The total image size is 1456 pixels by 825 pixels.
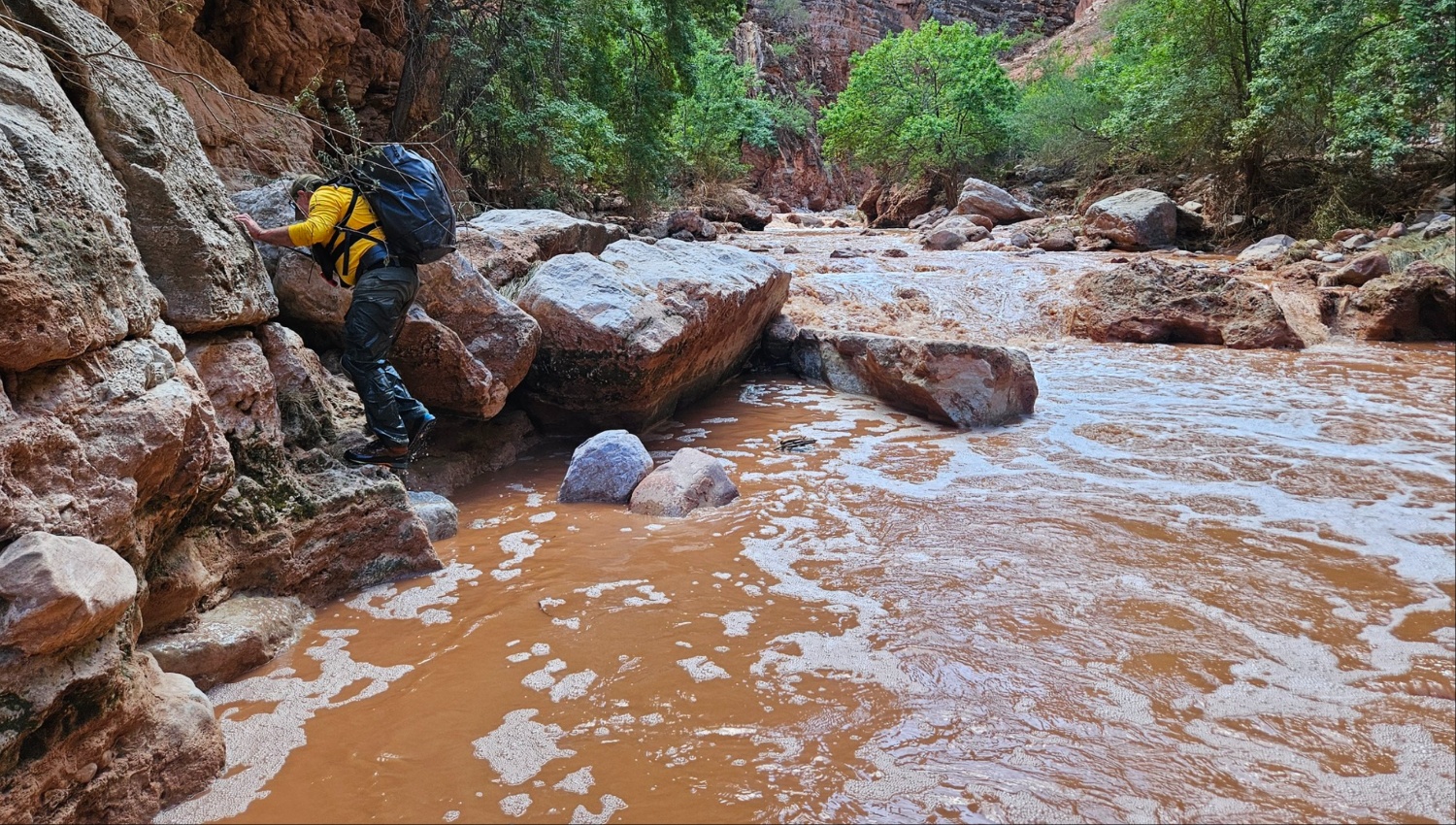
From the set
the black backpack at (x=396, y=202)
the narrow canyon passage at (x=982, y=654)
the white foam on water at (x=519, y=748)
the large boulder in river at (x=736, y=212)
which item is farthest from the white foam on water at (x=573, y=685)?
the large boulder in river at (x=736, y=212)

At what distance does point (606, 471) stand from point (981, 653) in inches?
107

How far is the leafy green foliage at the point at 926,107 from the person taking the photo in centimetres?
2548

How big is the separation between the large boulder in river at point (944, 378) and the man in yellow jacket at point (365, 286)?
392 centimetres

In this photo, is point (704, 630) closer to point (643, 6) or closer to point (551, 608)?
point (551, 608)

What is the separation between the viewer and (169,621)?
2887 mm

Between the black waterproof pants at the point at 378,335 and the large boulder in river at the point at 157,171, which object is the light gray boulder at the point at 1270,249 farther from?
the large boulder in river at the point at 157,171

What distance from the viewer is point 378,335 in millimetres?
4016

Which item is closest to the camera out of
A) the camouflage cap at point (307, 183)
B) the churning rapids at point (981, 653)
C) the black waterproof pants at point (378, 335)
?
the churning rapids at point (981, 653)

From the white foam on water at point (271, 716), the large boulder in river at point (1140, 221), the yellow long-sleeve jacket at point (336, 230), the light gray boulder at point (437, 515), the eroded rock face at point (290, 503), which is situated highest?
the large boulder in river at point (1140, 221)

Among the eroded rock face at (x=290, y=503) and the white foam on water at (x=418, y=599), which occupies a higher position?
the eroded rock face at (x=290, y=503)

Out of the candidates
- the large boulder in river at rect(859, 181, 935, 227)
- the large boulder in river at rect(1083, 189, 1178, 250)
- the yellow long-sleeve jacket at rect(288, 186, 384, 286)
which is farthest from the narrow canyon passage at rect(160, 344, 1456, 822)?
the large boulder in river at rect(859, 181, 935, 227)

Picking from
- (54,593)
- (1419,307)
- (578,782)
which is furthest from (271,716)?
(1419,307)

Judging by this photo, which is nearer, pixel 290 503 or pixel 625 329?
pixel 290 503

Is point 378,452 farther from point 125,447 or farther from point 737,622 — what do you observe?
point 737,622
